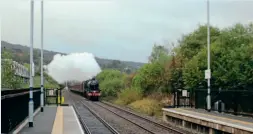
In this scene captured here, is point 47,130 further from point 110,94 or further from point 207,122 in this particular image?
point 110,94

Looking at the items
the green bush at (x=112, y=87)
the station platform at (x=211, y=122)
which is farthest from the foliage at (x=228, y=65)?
the green bush at (x=112, y=87)

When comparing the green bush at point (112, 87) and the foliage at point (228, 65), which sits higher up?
the foliage at point (228, 65)

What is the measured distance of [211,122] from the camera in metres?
18.5

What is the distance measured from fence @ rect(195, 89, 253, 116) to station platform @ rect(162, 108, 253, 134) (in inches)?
23.8

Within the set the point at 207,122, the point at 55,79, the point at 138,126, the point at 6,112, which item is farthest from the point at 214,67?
the point at 55,79

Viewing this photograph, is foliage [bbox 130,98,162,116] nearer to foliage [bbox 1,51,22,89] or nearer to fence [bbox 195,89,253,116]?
fence [bbox 195,89,253,116]

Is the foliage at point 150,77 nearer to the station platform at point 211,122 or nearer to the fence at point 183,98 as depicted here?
the fence at point 183,98

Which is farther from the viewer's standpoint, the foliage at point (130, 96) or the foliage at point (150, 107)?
the foliage at point (130, 96)

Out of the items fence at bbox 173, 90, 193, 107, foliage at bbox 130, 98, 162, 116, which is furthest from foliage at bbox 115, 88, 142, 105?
fence at bbox 173, 90, 193, 107

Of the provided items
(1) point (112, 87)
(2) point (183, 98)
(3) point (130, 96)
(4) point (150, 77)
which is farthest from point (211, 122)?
(1) point (112, 87)

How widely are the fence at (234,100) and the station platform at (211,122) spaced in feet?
1.98

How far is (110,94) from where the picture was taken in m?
67.6

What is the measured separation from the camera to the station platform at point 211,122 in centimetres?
1616

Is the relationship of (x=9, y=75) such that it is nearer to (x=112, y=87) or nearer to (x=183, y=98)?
(x=183, y=98)
